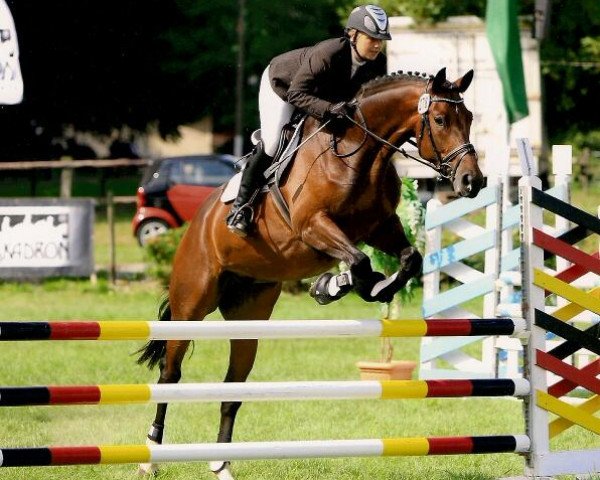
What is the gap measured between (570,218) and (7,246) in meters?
11.2

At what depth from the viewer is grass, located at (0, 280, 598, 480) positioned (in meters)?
6.93

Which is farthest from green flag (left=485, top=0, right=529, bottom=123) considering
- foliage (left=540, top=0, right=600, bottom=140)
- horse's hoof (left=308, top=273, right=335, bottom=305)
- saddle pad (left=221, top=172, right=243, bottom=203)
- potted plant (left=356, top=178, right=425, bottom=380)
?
foliage (left=540, top=0, right=600, bottom=140)

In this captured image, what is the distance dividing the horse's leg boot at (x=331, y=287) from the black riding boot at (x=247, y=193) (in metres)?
0.74

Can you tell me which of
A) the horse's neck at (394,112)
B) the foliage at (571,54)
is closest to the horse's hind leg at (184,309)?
the horse's neck at (394,112)

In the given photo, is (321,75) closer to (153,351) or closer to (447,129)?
(447,129)

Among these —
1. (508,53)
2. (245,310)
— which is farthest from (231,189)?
(508,53)

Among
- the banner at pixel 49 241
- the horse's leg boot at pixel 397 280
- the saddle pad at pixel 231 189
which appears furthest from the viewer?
the banner at pixel 49 241

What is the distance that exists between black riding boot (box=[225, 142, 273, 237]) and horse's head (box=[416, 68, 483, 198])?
109 cm

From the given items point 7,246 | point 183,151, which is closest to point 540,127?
point 7,246

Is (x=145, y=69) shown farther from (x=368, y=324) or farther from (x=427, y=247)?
(x=368, y=324)

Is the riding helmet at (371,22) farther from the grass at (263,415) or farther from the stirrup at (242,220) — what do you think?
the grass at (263,415)

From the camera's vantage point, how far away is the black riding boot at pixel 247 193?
698cm

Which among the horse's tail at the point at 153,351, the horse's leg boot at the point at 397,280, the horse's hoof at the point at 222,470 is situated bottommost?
the horse's hoof at the point at 222,470

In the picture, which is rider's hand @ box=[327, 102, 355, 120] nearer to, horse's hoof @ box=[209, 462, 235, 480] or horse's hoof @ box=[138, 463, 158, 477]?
horse's hoof @ box=[209, 462, 235, 480]
